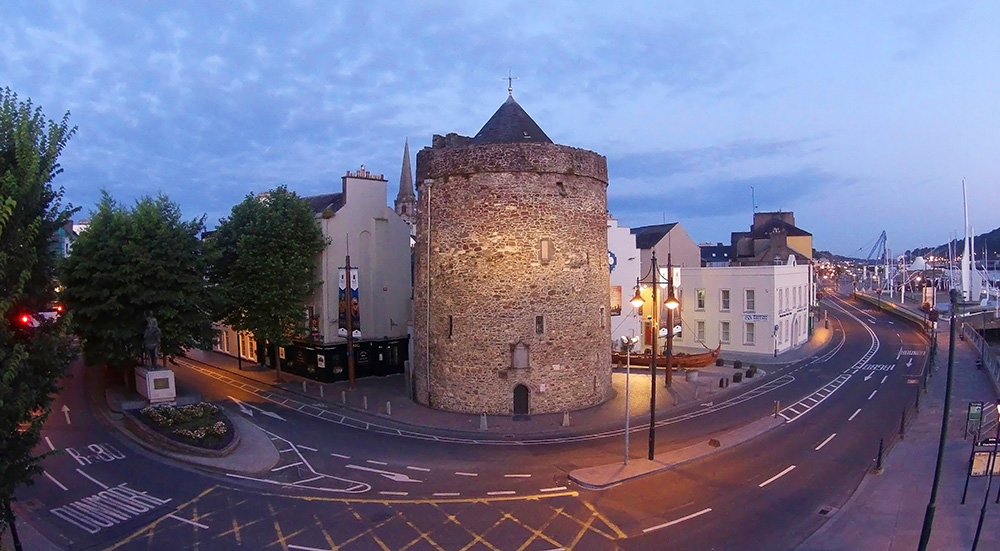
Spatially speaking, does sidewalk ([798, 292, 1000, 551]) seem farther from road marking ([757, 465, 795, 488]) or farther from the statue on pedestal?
the statue on pedestal

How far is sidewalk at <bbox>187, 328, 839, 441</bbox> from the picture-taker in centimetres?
2823

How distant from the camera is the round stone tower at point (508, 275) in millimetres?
30156

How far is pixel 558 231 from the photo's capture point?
30688 mm

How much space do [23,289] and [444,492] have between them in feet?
40.9

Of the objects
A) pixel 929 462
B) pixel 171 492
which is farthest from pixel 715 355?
pixel 171 492

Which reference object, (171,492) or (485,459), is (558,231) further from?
(171,492)

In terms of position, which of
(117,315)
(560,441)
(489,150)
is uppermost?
(489,150)

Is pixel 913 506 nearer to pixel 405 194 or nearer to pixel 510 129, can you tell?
pixel 510 129

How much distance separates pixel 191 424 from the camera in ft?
81.3

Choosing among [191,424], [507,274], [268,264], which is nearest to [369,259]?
[268,264]

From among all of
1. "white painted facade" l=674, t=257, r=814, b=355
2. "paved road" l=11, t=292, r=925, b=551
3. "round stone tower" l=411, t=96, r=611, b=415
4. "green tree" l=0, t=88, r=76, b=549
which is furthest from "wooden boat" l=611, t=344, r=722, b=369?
"green tree" l=0, t=88, r=76, b=549

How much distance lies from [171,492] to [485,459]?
10113mm

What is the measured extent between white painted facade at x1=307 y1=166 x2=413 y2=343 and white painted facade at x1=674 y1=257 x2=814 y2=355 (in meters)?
23.1

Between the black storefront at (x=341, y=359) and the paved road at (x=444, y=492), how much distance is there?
8.57 metres
